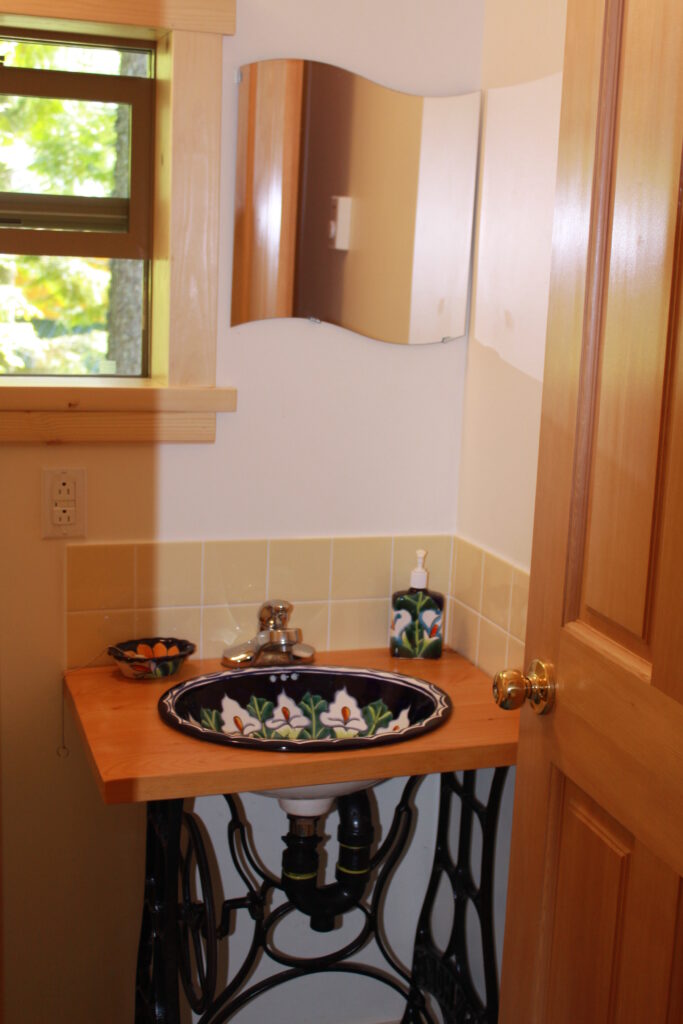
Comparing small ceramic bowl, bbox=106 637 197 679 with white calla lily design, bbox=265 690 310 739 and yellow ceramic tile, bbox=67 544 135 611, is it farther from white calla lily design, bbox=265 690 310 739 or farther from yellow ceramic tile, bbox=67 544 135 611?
white calla lily design, bbox=265 690 310 739

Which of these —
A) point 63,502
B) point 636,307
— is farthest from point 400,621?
point 636,307

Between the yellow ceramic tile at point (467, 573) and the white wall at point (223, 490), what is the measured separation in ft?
0.36

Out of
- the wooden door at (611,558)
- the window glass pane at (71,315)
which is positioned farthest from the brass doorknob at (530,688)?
the window glass pane at (71,315)

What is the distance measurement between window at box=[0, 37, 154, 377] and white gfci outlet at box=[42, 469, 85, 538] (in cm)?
24

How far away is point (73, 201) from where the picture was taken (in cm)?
203

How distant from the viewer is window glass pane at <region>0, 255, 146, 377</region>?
79.8 inches

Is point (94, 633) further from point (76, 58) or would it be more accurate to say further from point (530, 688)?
point (76, 58)

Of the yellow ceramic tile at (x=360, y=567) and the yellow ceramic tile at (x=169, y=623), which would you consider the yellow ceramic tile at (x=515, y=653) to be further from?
the yellow ceramic tile at (x=169, y=623)

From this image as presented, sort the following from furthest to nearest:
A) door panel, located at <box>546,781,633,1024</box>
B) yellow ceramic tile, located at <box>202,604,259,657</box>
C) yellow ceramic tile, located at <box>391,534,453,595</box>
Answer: yellow ceramic tile, located at <box>391,534,453,595</box>
yellow ceramic tile, located at <box>202,604,259,657</box>
door panel, located at <box>546,781,633,1024</box>

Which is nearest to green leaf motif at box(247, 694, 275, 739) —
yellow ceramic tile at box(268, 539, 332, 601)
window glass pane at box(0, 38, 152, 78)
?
yellow ceramic tile at box(268, 539, 332, 601)

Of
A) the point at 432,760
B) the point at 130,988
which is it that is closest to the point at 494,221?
the point at 432,760

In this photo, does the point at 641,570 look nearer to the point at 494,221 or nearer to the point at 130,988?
the point at 494,221

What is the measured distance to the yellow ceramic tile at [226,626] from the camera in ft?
6.83

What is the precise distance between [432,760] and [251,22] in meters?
1.27
